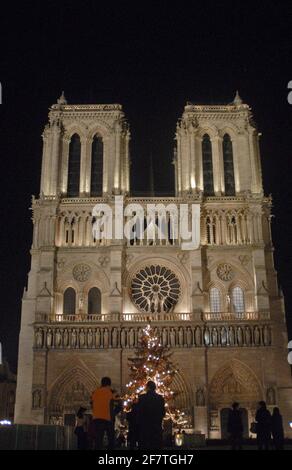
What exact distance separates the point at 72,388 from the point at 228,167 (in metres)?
19.1

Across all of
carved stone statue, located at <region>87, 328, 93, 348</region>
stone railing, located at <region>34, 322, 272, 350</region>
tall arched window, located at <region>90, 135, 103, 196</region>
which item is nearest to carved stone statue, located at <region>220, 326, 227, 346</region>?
stone railing, located at <region>34, 322, 272, 350</region>

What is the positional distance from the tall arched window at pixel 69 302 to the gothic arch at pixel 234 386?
10304 millimetres

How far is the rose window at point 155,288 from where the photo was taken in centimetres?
4022

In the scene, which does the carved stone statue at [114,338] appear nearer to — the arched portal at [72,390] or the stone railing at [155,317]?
the stone railing at [155,317]

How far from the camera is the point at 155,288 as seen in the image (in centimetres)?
4056

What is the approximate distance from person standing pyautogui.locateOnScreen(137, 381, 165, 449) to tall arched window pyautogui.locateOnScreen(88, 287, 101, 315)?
29.5 meters

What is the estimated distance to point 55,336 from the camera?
125 ft

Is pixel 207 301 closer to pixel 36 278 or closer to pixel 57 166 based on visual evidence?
pixel 36 278

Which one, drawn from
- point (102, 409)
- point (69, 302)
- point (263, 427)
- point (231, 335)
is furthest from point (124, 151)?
point (102, 409)

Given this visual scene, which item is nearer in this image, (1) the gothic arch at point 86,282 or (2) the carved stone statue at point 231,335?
(2) the carved stone statue at point 231,335

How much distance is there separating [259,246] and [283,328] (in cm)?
559
